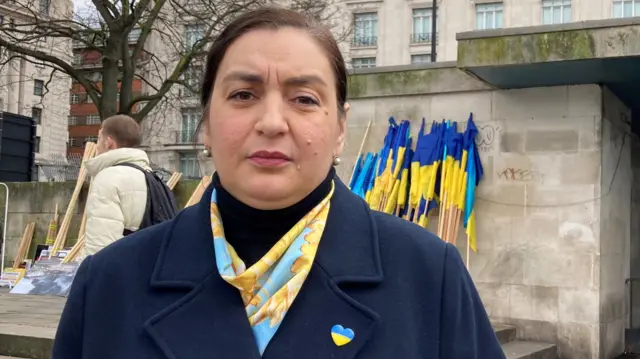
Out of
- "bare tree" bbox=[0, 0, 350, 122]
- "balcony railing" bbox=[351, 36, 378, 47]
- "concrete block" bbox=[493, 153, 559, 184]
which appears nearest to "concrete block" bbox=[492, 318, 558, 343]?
"concrete block" bbox=[493, 153, 559, 184]

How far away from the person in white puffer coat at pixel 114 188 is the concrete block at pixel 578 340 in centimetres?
477

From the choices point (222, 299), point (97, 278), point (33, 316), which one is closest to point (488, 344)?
point (222, 299)

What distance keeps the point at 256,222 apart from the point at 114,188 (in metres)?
3.25

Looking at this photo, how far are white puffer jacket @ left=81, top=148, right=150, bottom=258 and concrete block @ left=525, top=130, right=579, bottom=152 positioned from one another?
4.56m

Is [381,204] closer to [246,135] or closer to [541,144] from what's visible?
[541,144]

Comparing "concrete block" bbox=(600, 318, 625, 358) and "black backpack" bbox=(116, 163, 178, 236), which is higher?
"black backpack" bbox=(116, 163, 178, 236)

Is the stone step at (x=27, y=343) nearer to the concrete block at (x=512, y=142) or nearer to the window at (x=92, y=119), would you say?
the concrete block at (x=512, y=142)

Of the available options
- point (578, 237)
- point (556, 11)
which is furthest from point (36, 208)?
point (556, 11)

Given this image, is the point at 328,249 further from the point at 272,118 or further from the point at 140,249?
the point at 140,249

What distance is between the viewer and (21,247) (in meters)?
12.2

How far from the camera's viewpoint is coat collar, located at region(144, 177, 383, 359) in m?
1.54

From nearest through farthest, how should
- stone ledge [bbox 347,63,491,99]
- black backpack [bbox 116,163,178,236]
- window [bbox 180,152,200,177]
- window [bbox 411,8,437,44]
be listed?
black backpack [bbox 116,163,178,236]
stone ledge [bbox 347,63,491,99]
window [bbox 411,8,437,44]
window [bbox 180,152,200,177]

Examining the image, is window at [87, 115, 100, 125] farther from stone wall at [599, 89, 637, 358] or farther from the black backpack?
the black backpack

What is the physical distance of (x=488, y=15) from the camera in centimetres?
4438
